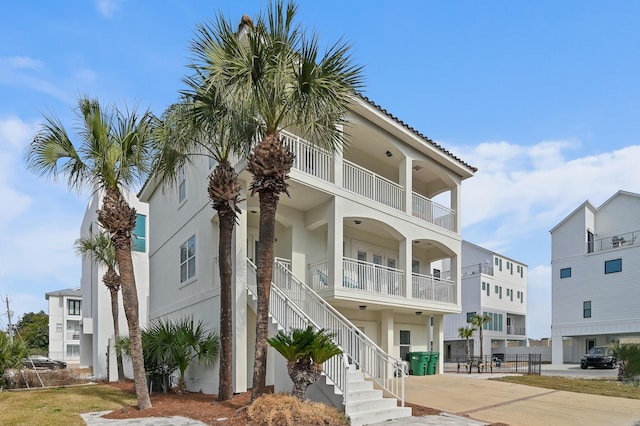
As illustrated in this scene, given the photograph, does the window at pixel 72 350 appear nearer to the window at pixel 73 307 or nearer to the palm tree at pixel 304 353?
the window at pixel 73 307

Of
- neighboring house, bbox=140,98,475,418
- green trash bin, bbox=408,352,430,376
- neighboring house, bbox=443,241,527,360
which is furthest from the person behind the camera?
neighboring house, bbox=443,241,527,360

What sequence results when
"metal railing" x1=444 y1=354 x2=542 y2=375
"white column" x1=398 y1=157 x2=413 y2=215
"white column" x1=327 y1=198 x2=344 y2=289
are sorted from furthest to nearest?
"metal railing" x1=444 y1=354 x2=542 y2=375 → "white column" x1=398 y1=157 x2=413 y2=215 → "white column" x1=327 y1=198 x2=344 y2=289

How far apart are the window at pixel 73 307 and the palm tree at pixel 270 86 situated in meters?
58.8

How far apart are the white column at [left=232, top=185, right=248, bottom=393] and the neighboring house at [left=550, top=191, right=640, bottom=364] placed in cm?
3671

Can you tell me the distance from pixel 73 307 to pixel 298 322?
58398 millimetres

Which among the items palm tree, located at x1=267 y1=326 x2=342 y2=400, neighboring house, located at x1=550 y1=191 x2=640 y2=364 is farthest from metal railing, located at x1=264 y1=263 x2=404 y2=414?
neighboring house, located at x1=550 y1=191 x2=640 y2=364

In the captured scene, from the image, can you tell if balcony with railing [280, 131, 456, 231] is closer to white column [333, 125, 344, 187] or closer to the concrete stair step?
white column [333, 125, 344, 187]

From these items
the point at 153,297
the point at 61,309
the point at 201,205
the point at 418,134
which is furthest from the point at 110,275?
the point at 61,309

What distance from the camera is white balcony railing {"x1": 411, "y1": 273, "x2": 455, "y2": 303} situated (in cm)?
1948

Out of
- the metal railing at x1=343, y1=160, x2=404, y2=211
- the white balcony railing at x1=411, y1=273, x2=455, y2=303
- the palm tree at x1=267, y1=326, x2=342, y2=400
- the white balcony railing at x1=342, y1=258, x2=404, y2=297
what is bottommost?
the palm tree at x1=267, y1=326, x2=342, y2=400

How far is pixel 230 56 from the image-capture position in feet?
35.5

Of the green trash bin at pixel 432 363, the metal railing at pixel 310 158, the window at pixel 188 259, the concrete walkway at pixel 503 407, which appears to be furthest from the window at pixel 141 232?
the concrete walkway at pixel 503 407

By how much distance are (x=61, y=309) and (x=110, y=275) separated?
4407 centimetres

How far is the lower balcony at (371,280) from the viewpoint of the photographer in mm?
16125
